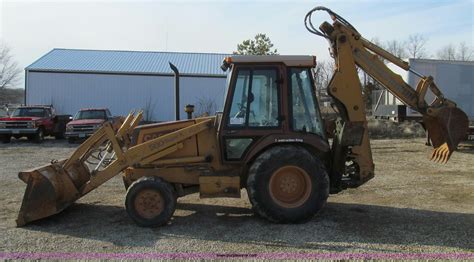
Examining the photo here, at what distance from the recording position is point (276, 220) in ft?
23.0

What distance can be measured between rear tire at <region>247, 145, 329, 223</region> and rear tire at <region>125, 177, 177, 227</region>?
4.12ft

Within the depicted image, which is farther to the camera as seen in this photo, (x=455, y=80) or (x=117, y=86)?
(x=117, y=86)

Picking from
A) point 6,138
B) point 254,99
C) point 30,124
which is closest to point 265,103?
point 254,99

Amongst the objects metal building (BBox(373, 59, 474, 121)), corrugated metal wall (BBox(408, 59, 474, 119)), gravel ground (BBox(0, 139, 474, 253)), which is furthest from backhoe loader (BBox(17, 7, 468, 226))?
corrugated metal wall (BBox(408, 59, 474, 119))

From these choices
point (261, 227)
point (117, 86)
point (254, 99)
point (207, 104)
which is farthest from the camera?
point (207, 104)

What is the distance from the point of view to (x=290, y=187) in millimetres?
7094

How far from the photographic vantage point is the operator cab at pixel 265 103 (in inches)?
284

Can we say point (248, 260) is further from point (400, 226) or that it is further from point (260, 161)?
point (400, 226)

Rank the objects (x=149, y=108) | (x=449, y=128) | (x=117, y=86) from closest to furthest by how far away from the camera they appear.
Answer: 1. (x=449, y=128)
2. (x=117, y=86)
3. (x=149, y=108)

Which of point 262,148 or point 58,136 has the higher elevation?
point 262,148

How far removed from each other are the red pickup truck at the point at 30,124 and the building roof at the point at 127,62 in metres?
10.8

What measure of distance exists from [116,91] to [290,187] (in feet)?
94.6

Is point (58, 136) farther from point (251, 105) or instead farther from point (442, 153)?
point (442, 153)

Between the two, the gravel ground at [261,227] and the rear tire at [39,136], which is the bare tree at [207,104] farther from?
the gravel ground at [261,227]
